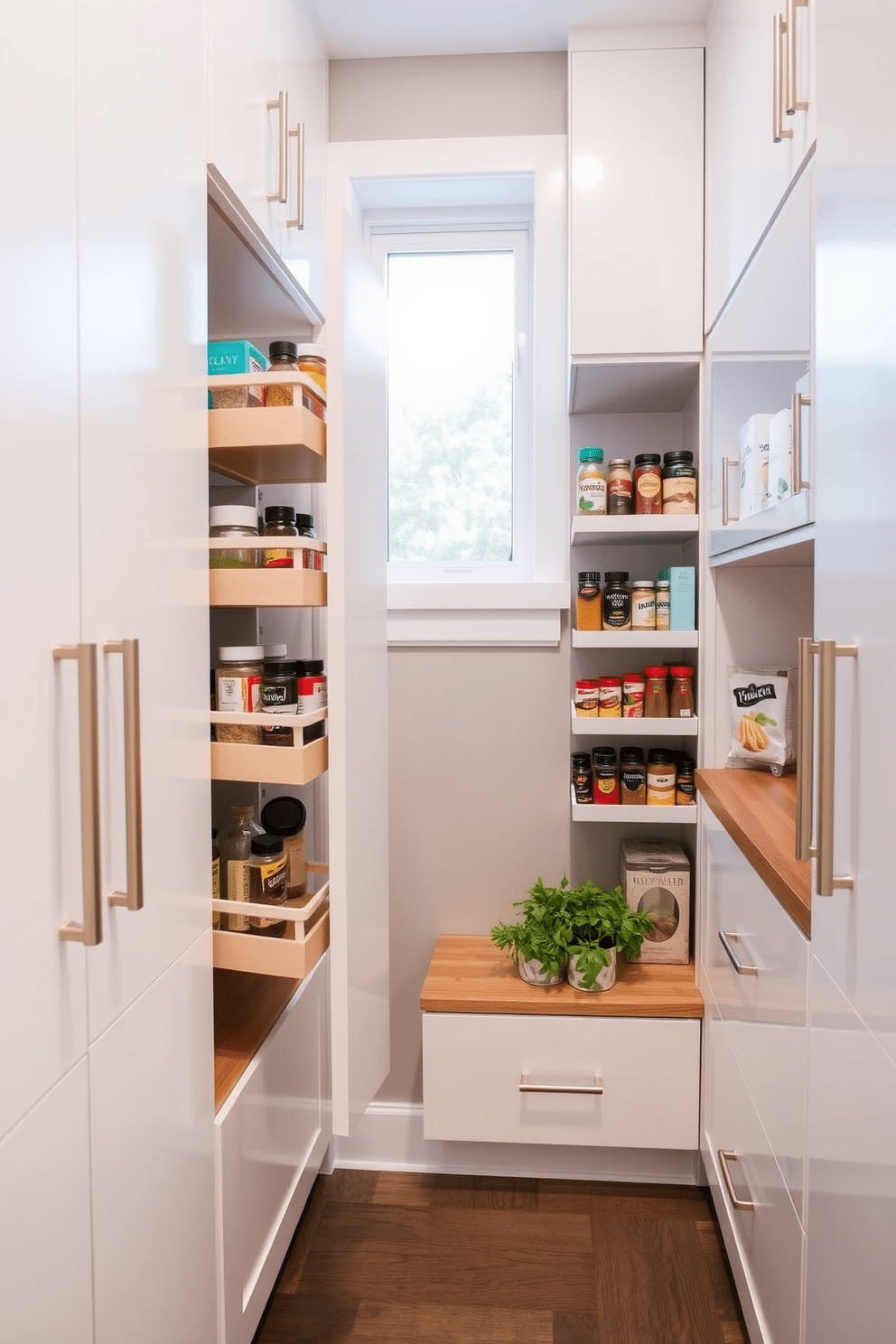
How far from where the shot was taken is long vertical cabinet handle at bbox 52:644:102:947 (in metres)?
0.83

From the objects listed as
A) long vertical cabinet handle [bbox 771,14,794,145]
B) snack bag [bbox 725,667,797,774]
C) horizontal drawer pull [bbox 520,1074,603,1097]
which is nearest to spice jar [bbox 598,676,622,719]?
snack bag [bbox 725,667,797,774]

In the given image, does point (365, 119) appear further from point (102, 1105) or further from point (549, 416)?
point (102, 1105)

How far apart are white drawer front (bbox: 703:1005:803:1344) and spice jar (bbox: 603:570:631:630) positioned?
2.71 ft

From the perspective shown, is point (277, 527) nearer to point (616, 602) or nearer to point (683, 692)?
point (616, 602)

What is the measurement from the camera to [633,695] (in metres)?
2.00

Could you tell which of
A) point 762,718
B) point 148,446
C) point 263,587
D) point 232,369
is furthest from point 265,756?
point 762,718

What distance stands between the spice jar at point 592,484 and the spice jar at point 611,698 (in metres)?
0.37

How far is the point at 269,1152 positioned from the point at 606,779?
38.7 inches

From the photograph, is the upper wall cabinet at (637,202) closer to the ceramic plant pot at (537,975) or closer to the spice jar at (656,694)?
the spice jar at (656,694)

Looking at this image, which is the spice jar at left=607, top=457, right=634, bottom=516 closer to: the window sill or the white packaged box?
the window sill

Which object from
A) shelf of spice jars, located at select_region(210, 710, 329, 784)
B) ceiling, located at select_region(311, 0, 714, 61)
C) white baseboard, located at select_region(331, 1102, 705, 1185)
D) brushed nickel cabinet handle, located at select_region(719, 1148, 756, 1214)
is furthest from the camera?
white baseboard, located at select_region(331, 1102, 705, 1185)

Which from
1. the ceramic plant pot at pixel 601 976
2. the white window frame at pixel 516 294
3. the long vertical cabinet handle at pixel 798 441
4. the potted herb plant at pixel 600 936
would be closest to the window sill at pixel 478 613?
the white window frame at pixel 516 294

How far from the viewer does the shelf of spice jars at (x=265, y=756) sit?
1.31 metres

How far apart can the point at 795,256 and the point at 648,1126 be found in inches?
65.1
